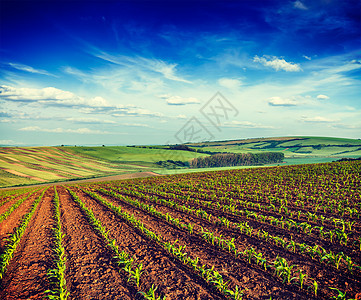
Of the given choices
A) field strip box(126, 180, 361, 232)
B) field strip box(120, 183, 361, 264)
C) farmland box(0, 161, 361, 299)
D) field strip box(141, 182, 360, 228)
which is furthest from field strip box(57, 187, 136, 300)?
field strip box(141, 182, 360, 228)

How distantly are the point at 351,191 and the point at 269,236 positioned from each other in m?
14.7

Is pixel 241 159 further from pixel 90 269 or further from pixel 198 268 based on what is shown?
pixel 90 269

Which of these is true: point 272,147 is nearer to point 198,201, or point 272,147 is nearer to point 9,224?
point 198,201

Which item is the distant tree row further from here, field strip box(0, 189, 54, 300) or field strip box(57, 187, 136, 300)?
field strip box(0, 189, 54, 300)

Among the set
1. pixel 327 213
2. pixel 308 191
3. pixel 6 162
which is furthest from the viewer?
pixel 6 162

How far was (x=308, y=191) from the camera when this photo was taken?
19.8 m

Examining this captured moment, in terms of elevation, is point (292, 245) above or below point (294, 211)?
above

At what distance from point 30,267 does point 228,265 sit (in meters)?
7.66

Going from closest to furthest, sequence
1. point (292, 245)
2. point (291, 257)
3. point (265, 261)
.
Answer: point (265, 261) → point (291, 257) → point (292, 245)

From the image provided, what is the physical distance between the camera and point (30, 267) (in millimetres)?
7680

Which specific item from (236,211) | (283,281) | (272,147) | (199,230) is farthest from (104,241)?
(272,147)

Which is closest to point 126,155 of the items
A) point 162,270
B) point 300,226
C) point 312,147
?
point 300,226

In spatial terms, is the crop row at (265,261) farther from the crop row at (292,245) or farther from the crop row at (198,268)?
the crop row at (198,268)

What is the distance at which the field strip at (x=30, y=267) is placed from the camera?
636 centimetres
